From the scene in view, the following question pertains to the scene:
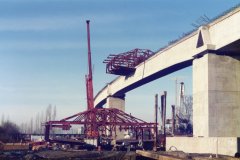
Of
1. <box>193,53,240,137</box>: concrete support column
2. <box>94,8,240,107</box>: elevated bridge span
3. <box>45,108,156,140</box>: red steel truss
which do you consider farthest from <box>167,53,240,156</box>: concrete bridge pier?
<box>45,108,156,140</box>: red steel truss

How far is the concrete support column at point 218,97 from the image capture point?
36.4 metres

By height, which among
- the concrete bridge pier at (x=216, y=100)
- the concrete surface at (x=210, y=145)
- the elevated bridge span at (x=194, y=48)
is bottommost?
the concrete surface at (x=210, y=145)

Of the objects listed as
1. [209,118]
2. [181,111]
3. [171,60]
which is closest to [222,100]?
[209,118]

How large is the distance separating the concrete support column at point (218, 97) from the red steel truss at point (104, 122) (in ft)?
108

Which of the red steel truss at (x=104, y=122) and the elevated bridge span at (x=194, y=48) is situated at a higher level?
the elevated bridge span at (x=194, y=48)

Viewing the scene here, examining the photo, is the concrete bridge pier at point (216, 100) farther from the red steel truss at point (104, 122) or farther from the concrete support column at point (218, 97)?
the red steel truss at point (104, 122)

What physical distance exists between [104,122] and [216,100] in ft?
120

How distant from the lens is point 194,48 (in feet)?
135

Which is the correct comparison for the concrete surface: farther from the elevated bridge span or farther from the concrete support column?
the elevated bridge span

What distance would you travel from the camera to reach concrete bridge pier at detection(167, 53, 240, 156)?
36.3 m

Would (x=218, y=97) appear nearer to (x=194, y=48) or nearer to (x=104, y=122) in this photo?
(x=194, y=48)

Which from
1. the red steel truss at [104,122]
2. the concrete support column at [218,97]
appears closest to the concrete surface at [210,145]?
the concrete support column at [218,97]

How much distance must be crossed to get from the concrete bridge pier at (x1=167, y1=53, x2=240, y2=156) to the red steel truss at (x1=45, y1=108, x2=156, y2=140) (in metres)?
32.5

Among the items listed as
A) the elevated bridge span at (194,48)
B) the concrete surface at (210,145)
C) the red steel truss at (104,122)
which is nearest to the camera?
the concrete surface at (210,145)
